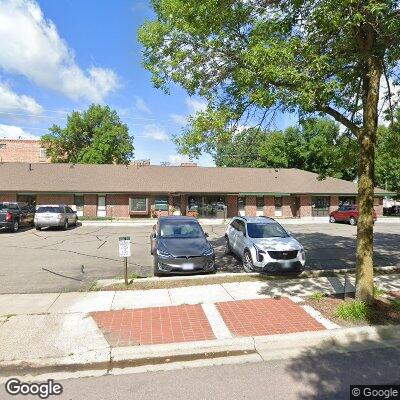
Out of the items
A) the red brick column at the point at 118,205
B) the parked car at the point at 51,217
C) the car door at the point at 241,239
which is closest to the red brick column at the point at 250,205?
the red brick column at the point at 118,205

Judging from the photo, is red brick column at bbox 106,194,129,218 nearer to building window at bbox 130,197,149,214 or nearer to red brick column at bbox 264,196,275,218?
building window at bbox 130,197,149,214

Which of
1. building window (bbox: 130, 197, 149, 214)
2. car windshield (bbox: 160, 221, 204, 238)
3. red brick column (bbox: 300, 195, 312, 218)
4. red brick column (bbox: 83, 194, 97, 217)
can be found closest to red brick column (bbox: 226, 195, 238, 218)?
red brick column (bbox: 300, 195, 312, 218)

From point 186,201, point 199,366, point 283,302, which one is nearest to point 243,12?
point 283,302

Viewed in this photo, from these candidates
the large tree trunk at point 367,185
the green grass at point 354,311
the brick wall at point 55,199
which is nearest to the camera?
the green grass at point 354,311

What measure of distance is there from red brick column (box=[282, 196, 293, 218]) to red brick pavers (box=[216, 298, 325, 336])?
27293mm

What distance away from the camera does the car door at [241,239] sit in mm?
11973

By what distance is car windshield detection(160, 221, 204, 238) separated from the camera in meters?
11.5

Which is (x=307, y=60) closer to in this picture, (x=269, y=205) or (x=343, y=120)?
(x=343, y=120)

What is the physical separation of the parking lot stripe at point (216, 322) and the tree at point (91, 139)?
42.4m

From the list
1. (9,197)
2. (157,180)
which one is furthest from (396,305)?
(9,197)

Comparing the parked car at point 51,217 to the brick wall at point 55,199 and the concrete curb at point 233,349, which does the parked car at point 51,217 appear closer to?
the brick wall at point 55,199

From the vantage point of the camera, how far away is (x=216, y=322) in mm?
6828

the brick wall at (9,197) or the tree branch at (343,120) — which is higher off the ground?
the tree branch at (343,120)

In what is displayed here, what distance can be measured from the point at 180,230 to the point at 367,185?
244 inches
